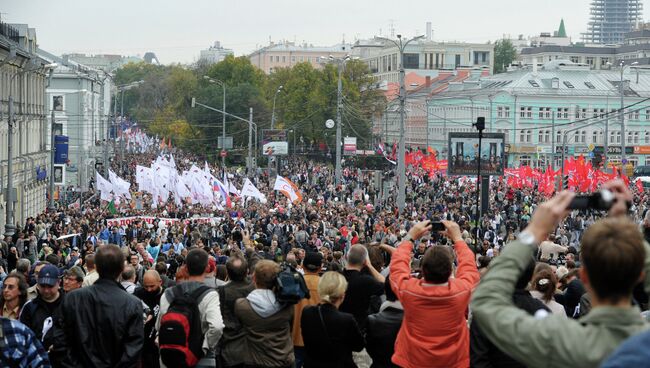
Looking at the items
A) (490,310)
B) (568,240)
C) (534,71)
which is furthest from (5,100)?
(534,71)

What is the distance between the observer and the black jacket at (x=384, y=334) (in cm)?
809

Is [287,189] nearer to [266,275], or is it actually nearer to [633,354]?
[266,275]

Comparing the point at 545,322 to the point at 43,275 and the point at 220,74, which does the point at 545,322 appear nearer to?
the point at 43,275

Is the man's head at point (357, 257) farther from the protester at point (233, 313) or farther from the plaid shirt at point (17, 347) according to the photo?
the plaid shirt at point (17, 347)

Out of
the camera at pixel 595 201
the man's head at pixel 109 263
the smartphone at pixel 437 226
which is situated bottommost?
the man's head at pixel 109 263

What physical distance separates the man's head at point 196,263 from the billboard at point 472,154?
128 feet

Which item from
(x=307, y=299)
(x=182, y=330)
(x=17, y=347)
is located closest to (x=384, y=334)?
(x=307, y=299)

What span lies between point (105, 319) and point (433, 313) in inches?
76.7

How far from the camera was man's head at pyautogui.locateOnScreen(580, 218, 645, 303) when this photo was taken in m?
3.68

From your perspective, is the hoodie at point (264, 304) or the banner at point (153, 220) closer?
the hoodie at point (264, 304)

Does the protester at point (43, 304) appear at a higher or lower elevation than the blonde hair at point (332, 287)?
lower

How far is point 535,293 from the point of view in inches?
354

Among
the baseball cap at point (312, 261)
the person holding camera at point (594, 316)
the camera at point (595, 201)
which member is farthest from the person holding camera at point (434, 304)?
the person holding camera at point (594, 316)

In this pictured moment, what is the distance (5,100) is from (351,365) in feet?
137
